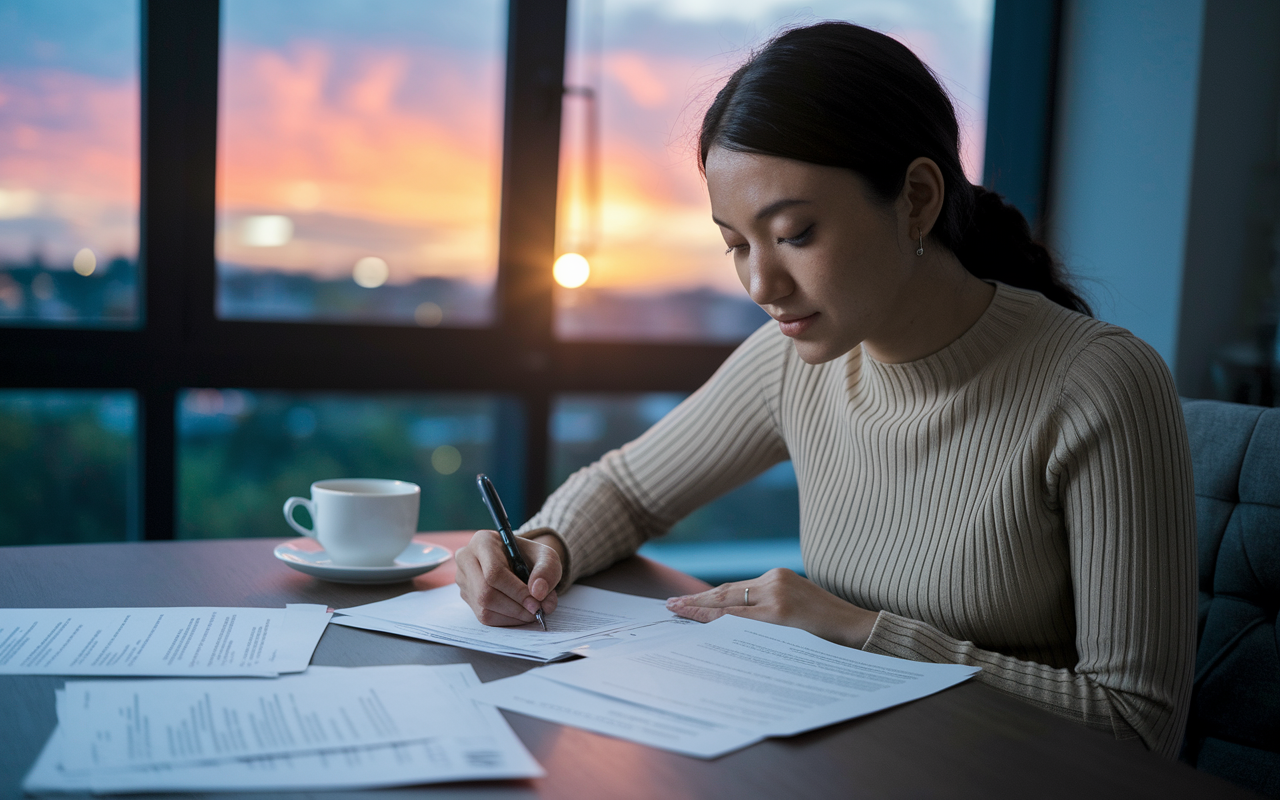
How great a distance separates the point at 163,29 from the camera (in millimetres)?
1939

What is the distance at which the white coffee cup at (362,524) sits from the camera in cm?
105

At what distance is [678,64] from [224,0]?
1.08m

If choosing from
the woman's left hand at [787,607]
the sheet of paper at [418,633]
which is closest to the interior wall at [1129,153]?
the woman's left hand at [787,607]

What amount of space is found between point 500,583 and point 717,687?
0.93ft

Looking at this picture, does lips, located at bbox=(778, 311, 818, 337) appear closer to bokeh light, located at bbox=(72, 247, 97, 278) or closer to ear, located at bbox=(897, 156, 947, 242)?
ear, located at bbox=(897, 156, 947, 242)

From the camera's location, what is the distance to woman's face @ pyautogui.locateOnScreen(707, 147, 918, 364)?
1000 millimetres

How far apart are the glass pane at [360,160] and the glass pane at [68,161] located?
0.19 meters

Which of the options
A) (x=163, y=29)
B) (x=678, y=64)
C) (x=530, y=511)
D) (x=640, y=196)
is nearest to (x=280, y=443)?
(x=530, y=511)

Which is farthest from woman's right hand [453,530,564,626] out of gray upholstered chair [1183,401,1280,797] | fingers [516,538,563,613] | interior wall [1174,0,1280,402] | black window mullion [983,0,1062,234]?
black window mullion [983,0,1062,234]

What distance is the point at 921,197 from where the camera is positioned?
1082 mm

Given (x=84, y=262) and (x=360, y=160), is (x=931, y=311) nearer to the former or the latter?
(x=360, y=160)

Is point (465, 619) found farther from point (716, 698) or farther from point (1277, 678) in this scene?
point (1277, 678)

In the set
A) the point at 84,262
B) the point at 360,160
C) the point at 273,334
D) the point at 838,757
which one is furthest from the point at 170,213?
the point at 838,757

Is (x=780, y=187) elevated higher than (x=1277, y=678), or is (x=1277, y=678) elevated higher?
(x=780, y=187)
